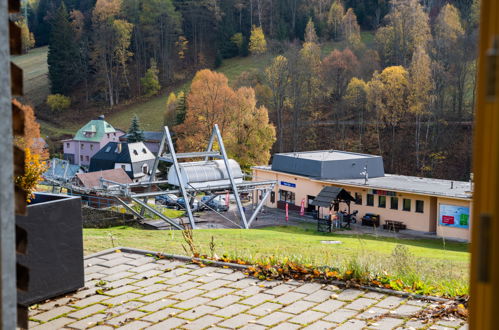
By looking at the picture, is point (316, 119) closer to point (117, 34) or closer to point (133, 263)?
point (117, 34)

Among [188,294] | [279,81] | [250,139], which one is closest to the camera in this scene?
[188,294]

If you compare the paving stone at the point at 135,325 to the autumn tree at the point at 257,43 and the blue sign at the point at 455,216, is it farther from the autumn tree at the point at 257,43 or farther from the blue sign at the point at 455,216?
the autumn tree at the point at 257,43

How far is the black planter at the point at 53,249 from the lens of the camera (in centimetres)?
613

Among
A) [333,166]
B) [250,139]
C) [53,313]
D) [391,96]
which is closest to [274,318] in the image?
[53,313]

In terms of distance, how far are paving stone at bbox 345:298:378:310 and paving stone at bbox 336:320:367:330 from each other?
435mm

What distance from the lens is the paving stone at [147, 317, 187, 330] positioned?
557cm

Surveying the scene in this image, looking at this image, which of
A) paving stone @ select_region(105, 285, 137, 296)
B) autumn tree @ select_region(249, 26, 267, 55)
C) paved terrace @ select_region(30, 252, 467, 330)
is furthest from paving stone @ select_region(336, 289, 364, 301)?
autumn tree @ select_region(249, 26, 267, 55)

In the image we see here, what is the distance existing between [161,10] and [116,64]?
32.6 ft

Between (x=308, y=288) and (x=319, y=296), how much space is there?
316 millimetres

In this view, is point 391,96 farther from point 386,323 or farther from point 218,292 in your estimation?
point 386,323

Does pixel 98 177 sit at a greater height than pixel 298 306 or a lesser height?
lesser

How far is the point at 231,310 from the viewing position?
6070mm

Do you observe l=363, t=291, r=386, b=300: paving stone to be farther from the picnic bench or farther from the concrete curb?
the picnic bench

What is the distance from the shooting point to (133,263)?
8.06 m
